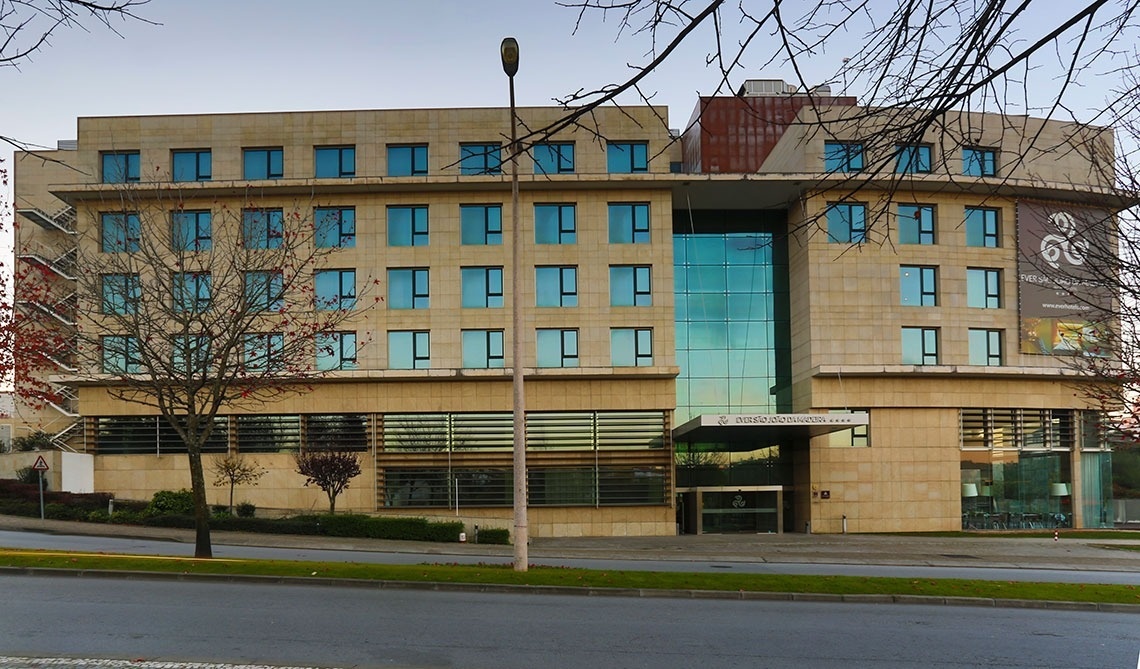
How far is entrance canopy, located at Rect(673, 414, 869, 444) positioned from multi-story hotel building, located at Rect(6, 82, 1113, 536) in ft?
1.13

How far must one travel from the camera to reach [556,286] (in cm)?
4162

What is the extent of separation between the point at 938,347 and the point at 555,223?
17.3 metres

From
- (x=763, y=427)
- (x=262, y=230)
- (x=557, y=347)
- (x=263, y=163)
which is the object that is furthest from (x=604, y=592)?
(x=263, y=163)

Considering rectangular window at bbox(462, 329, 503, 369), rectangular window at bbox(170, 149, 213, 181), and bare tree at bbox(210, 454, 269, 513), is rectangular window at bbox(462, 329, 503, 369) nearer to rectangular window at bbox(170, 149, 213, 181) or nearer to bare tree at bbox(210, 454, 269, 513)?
bare tree at bbox(210, 454, 269, 513)

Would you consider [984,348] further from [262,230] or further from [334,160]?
[262,230]

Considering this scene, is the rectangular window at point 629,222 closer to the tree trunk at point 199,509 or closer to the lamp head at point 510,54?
the tree trunk at point 199,509

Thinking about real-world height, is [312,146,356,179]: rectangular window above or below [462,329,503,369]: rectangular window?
above

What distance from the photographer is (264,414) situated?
41219 millimetres

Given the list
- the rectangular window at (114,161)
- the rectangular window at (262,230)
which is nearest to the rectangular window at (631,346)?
the rectangular window at (262,230)

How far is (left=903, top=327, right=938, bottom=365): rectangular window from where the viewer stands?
42.1 metres

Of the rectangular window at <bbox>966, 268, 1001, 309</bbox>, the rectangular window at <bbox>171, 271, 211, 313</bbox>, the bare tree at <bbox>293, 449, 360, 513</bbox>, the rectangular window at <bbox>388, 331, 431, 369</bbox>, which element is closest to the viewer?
the rectangular window at <bbox>171, 271, 211, 313</bbox>

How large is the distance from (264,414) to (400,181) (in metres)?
11.3

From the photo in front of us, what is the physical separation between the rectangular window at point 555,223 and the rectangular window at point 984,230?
1716cm

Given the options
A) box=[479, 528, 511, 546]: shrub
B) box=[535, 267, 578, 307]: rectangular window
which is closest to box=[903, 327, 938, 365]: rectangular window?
box=[535, 267, 578, 307]: rectangular window
